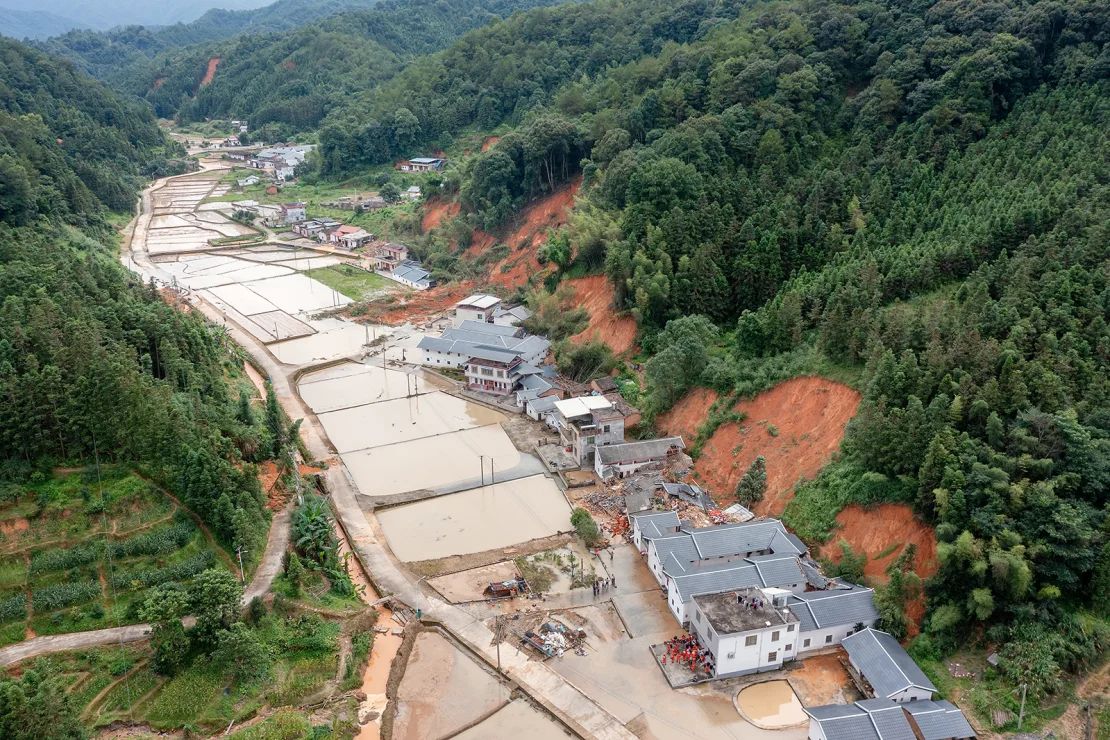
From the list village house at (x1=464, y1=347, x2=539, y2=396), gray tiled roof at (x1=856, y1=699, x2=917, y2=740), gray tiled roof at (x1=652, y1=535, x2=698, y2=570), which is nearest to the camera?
gray tiled roof at (x1=856, y1=699, x2=917, y2=740)

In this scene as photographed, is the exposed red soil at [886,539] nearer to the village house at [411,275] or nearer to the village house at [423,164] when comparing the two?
the village house at [411,275]

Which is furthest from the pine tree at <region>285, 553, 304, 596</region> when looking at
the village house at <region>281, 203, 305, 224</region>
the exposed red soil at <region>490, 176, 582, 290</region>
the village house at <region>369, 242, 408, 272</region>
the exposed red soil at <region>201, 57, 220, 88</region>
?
the exposed red soil at <region>201, 57, 220, 88</region>

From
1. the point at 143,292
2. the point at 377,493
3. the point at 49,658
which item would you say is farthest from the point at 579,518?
the point at 143,292

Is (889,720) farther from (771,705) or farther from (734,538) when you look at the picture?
(734,538)

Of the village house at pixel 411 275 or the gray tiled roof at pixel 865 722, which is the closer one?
the gray tiled roof at pixel 865 722

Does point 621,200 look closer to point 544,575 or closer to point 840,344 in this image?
point 840,344

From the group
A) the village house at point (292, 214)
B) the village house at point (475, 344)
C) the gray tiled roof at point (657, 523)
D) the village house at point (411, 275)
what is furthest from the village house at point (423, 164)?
the gray tiled roof at point (657, 523)

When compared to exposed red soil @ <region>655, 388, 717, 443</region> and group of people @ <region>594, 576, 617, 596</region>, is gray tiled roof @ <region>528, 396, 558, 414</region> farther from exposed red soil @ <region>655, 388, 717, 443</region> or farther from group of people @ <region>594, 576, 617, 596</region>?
group of people @ <region>594, 576, 617, 596</region>
